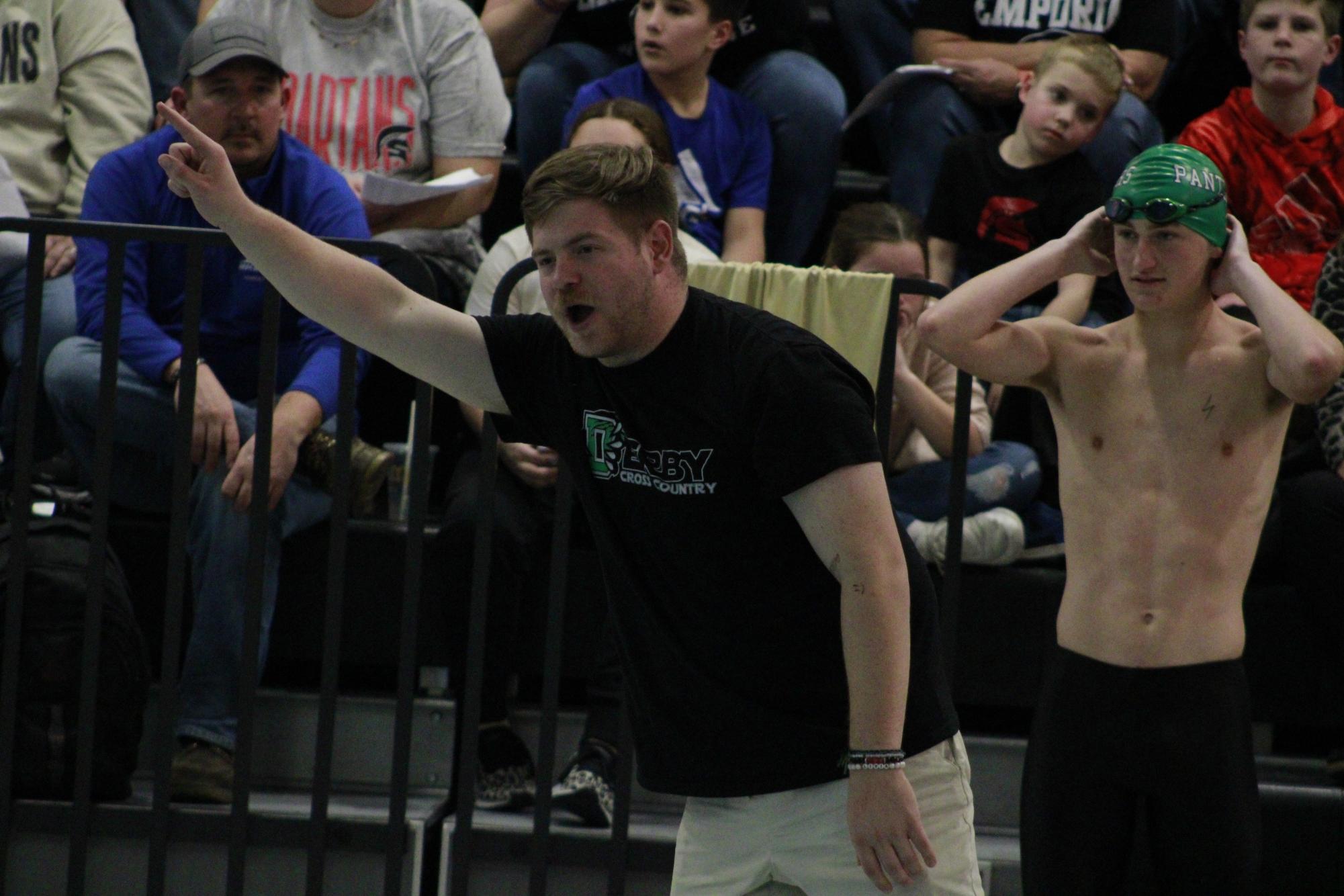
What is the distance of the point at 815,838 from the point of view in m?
2.46

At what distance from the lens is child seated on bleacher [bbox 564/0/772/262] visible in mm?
5121

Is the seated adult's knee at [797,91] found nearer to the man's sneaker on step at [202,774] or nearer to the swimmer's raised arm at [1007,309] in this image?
the swimmer's raised arm at [1007,309]

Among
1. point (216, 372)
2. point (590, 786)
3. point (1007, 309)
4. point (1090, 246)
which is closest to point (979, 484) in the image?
point (1007, 309)

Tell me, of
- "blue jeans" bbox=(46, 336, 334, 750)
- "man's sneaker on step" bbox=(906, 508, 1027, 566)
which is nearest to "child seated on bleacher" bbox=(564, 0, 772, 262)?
"man's sneaker on step" bbox=(906, 508, 1027, 566)

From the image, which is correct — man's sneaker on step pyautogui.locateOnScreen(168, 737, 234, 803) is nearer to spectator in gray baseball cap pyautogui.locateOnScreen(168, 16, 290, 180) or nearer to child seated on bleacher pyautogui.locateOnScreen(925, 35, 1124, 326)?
spectator in gray baseball cap pyautogui.locateOnScreen(168, 16, 290, 180)

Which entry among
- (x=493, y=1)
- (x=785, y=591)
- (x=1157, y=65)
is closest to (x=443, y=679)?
(x=785, y=591)

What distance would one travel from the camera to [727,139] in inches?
206

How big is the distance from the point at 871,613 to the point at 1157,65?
13.2 ft

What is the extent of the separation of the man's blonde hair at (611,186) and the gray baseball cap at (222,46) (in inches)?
80.9

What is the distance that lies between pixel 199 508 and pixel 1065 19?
11.8 ft

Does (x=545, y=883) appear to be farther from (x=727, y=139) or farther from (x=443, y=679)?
(x=727, y=139)

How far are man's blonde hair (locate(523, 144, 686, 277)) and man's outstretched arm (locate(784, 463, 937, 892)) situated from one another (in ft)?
1.53

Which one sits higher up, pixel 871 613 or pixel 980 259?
pixel 980 259

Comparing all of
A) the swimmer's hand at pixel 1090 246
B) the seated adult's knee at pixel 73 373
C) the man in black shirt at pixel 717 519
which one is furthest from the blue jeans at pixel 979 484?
the seated adult's knee at pixel 73 373
